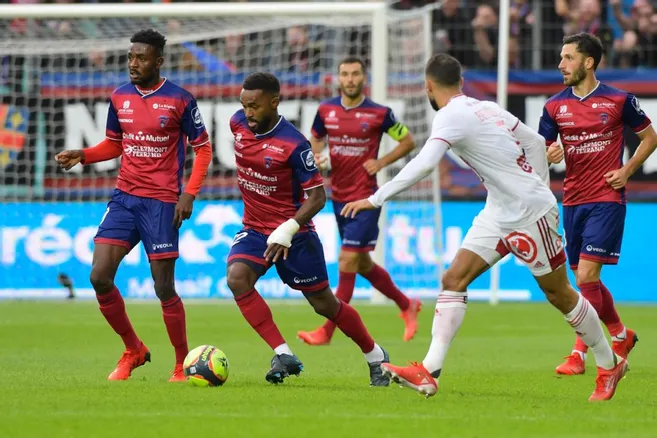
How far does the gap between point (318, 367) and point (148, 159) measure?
2.14 m

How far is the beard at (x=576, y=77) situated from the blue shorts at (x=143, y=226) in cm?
310

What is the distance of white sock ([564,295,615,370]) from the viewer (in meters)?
7.62

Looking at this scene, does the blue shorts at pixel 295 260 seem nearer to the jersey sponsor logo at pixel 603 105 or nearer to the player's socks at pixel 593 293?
the player's socks at pixel 593 293

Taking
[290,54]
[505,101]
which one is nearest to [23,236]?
[290,54]

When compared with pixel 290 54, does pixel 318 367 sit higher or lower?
lower

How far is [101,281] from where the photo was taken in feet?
28.3

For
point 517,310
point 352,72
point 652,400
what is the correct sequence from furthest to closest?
point 517,310, point 352,72, point 652,400

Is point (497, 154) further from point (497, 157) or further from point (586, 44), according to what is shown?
point (586, 44)

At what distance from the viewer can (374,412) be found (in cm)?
680

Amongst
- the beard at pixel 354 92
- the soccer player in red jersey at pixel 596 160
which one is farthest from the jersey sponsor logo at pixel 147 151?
the beard at pixel 354 92

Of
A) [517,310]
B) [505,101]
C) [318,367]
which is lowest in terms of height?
[517,310]

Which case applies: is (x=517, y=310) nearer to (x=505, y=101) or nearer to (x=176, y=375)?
(x=505, y=101)

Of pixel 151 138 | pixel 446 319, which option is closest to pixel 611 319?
pixel 446 319

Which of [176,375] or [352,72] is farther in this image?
[352,72]
